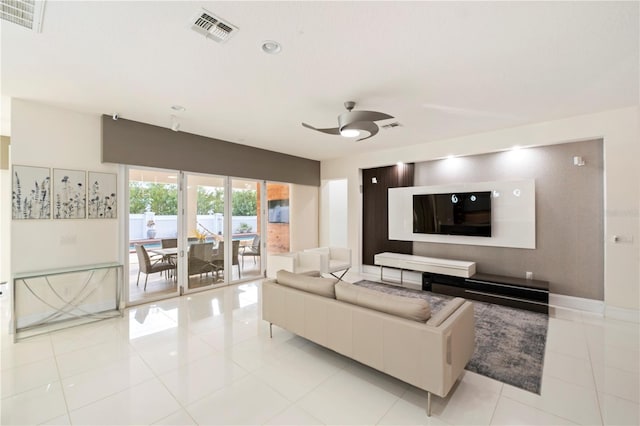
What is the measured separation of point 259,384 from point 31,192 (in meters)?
3.84

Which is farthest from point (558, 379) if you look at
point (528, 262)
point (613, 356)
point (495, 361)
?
point (528, 262)

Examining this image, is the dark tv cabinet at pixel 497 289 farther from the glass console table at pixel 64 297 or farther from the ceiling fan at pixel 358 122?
the glass console table at pixel 64 297

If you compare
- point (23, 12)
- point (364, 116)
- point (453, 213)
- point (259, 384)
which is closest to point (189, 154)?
point (23, 12)

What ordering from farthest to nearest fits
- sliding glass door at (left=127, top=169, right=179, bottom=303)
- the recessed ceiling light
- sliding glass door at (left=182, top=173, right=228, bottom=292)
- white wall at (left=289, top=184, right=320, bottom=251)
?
white wall at (left=289, top=184, right=320, bottom=251) < sliding glass door at (left=182, top=173, right=228, bottom=292) < sliding glass door at (left=127, top=169, right=179, bottom=303) < the recessed ceiling light

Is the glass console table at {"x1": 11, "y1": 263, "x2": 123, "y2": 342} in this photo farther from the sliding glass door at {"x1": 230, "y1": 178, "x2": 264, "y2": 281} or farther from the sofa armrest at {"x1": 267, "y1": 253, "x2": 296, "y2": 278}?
the sofa armrest at {"x1": 267, "y1": 253, "x2": 296, "y2": 278}

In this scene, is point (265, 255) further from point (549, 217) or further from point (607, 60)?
point (607, 60)

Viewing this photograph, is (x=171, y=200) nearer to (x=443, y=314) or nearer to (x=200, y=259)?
(x=200, y=259)

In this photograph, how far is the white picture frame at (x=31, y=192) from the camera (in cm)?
345

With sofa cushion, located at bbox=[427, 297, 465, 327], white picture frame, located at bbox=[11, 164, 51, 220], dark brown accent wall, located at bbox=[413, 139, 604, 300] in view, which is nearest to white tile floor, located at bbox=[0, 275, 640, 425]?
sofa cushion, located at bbox=[427, 297, 465, 327]

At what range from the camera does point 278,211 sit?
6.66m

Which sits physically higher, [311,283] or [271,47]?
[271,47]

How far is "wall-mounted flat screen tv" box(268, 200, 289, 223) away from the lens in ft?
21.4

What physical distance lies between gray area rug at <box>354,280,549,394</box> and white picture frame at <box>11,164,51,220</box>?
5408mm

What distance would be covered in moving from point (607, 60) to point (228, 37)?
3.43 metres
